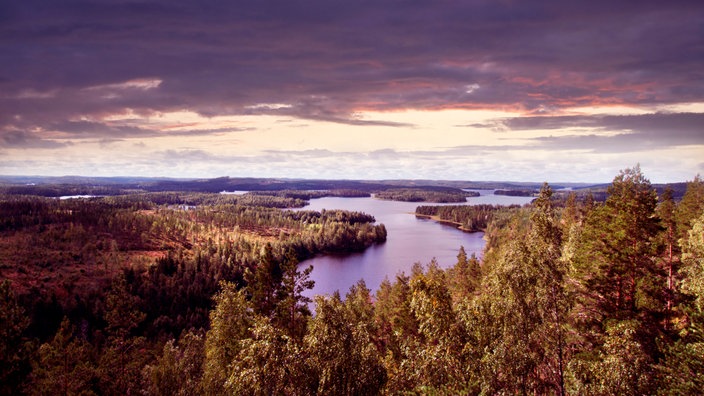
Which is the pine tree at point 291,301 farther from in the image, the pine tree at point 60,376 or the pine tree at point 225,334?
the pine tree at point 60,376

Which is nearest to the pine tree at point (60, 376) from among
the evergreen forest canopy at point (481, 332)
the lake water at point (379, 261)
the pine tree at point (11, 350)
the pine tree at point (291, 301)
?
the evergreen forest canopy at point (481, 332)

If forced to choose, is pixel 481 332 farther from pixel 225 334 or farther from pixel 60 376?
pixel 60 376

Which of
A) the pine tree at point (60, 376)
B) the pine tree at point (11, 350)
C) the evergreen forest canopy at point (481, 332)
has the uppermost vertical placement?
the evergreen forest canopy at point (481, 332)

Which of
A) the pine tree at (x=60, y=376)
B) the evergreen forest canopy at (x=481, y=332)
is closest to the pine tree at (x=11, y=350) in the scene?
the evergreen forest canopy at (x=481, y=332)

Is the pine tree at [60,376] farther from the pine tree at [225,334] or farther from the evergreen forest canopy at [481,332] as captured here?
the pine tree at [225,334]

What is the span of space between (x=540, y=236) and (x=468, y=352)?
1700 centimetres

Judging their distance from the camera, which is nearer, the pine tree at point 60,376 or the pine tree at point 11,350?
the pine tree at point 11,350

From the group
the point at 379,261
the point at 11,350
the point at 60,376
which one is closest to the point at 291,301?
the point at 11,350

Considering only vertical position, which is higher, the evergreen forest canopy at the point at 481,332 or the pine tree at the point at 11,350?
the evergreen forest canopy at the point at 481,332

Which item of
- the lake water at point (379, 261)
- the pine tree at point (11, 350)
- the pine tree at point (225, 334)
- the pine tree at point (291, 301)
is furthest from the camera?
the lake water at point (379, 261)

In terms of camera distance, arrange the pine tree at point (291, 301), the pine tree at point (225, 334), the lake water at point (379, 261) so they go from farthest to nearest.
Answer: the lake water at point (379, 261) < the pine tree at point (291, 301) < the pine tree at point (225, 334)

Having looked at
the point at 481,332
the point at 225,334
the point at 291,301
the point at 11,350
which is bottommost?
the point at 11,350

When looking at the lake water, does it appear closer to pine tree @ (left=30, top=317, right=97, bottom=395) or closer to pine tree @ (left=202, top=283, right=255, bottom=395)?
pine tree @ (left=30, top=317, right=97, bottom=395)

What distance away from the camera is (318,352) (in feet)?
48.2
